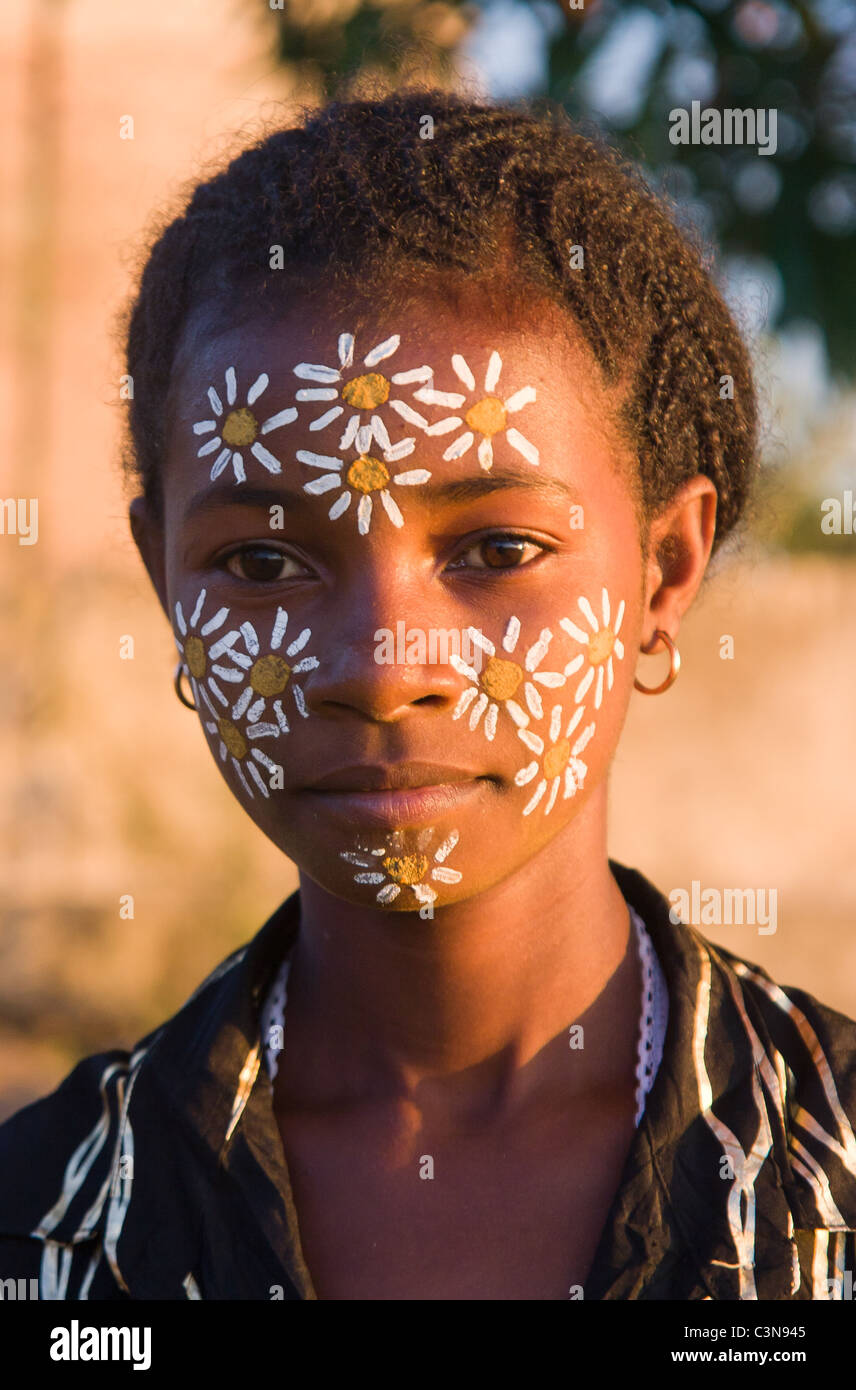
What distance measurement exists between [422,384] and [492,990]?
2.95 ft

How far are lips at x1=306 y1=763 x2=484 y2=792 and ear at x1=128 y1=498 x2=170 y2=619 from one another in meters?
0.53

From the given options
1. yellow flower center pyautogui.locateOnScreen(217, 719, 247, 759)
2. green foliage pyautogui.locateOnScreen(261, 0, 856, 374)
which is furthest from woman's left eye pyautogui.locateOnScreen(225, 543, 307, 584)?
green foliage pyautogui.locateOnScreen(261, 0, 856, 374)

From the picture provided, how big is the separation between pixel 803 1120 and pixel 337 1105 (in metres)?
0.70

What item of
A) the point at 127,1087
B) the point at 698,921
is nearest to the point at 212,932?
the point at 698,921

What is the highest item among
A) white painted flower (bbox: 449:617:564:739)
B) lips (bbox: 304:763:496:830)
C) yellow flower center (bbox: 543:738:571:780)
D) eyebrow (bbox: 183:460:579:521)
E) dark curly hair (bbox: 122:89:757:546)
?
dark curly hair (bbox: 122:89:757:546)

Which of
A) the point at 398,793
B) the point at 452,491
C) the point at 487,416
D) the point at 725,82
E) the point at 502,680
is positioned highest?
the point at 725,82

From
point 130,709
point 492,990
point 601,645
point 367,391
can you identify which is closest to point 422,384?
point 367,391

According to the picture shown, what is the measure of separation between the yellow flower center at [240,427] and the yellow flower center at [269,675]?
0.31 metres

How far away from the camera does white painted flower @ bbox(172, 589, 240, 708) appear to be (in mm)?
2006

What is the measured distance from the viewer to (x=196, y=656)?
6.71ft

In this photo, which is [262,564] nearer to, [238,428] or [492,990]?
[238,428]

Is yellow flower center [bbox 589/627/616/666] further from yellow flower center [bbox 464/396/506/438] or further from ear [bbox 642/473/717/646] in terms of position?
yellow flower center [bbox 464/396/506/438]

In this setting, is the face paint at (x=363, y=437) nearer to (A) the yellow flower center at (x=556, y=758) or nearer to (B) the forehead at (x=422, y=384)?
(B) the forehead at (x=422, y=384)

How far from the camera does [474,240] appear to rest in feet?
6.15
